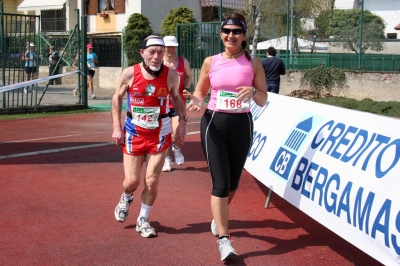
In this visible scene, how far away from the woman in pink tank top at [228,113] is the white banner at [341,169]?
0.73m

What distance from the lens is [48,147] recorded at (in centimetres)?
1126

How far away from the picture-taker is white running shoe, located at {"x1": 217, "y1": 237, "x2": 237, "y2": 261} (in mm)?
5016

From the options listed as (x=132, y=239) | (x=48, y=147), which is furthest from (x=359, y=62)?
(x=132, y=239)

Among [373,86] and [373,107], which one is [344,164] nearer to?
[373,107]

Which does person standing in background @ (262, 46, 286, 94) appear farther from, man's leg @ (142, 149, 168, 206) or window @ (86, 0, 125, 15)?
window @ (86, 0, 125, 15)

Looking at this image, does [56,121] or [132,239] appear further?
[56,121]

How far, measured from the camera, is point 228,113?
5340mm

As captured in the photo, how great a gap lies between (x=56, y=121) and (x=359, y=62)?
1222cm

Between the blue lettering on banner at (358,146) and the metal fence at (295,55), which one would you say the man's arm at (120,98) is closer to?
the blue lettering on banner at (358,146)

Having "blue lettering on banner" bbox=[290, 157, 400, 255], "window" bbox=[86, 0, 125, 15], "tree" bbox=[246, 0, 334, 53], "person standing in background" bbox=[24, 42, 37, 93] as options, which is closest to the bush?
"tree" bbox=[246, 0, 334, 53]

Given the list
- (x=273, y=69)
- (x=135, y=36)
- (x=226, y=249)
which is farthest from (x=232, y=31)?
(x=135, y=36)

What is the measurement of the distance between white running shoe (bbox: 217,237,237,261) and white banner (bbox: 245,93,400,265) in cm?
85

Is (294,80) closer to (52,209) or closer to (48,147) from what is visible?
(48,147)

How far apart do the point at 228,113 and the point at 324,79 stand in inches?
704
